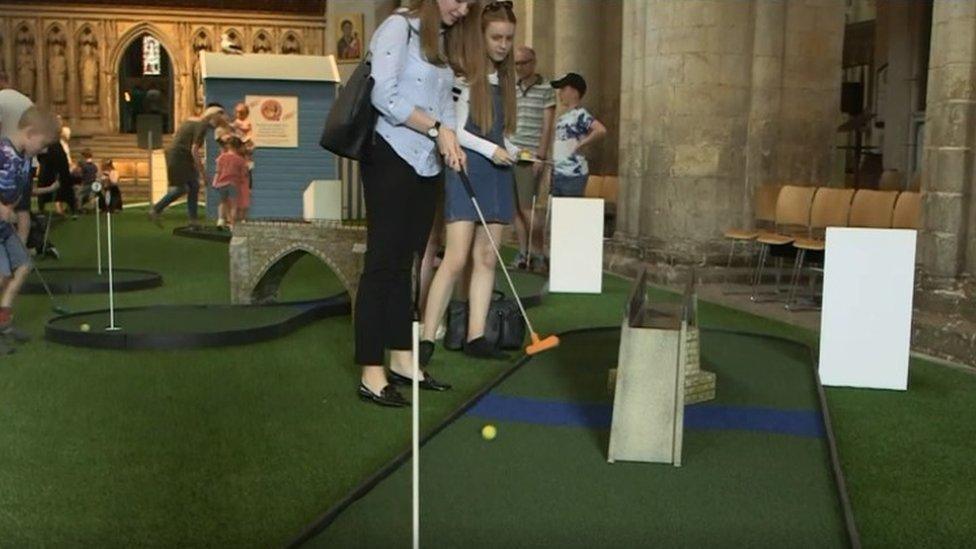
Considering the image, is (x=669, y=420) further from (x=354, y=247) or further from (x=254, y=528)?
(x=354, y=247)

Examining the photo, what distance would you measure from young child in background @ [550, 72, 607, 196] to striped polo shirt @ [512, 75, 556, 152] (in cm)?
62

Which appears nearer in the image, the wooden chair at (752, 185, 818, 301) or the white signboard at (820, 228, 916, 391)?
the white signboard at (820, 228, 916, 391)

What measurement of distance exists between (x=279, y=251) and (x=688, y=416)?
342cm

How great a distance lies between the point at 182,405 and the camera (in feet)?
15.9

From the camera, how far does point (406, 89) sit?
4746 millimetres

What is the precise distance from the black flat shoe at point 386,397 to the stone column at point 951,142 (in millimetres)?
3239

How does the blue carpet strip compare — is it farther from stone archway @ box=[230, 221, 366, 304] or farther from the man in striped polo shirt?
the man in striped polo shirt

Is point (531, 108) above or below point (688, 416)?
above

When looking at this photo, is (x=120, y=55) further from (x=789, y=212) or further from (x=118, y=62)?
(x=789, y=212)

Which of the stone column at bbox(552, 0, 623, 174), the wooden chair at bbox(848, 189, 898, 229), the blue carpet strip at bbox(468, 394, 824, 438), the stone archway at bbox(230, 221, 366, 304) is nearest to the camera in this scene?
the blue carpet strip at bbox(468, 394, 824, 438)

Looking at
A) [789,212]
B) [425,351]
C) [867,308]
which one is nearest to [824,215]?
[789,212]

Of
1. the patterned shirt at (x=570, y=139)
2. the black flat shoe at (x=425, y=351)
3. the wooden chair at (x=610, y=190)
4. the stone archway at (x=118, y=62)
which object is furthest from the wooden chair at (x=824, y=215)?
the stone archway at (x=118, y=62)

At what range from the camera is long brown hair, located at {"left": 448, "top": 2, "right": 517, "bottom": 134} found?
4.93 meters

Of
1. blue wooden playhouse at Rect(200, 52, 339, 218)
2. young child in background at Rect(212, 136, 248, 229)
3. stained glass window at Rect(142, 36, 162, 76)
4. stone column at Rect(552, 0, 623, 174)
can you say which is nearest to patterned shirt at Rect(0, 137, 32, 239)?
young child in background at Rect(212, 136, 248, 229)
